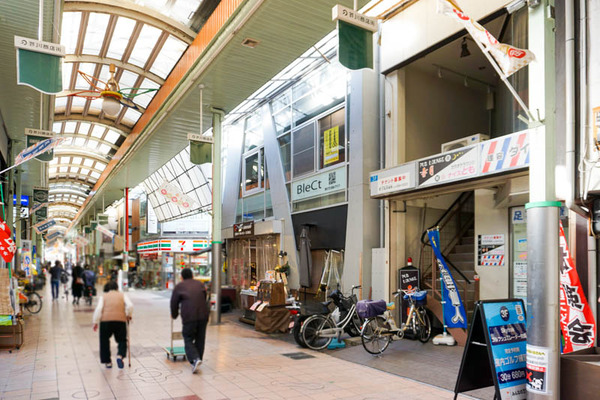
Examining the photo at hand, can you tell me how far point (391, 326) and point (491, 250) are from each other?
8.68ft

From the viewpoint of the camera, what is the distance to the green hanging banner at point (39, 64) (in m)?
6.34

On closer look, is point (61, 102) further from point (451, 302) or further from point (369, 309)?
point (451, 302)

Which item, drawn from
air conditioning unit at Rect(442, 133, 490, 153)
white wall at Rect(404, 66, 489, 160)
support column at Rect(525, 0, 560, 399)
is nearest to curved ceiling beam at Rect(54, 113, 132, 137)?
white wall at Rect(404, 66, 489, 160)

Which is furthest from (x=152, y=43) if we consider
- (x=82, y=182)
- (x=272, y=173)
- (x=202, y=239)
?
(x=82, y=182)

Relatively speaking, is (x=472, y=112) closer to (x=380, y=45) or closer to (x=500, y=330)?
(x=380, y=45)

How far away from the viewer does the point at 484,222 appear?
31.9ft

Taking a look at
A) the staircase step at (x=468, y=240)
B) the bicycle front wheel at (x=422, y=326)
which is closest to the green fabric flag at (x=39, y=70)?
the bicycle front wheel at (x=422, y=326)

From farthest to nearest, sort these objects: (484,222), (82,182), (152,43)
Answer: (82,182)
(152,43)
(484,222)

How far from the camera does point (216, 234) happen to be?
1289 centimetres

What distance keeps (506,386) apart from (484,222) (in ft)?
18.6

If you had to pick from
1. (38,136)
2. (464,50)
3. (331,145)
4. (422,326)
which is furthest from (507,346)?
(38,136)

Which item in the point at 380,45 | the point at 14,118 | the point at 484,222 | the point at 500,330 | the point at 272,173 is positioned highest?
the point at 380,45

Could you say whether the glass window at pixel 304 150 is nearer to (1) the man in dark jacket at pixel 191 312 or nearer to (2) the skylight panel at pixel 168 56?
(2) the skylight panel at pixel 168 56

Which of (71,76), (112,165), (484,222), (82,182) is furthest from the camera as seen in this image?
(82,182)
